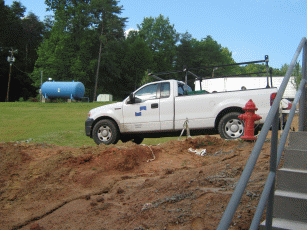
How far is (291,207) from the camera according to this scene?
2996mm

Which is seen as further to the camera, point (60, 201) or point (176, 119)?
point (176, 119)

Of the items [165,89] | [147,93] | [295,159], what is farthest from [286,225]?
[147,93]

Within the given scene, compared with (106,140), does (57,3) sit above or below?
above

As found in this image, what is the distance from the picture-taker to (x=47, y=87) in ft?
115

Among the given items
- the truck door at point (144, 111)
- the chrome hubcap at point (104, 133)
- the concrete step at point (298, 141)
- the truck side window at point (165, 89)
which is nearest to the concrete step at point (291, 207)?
the concrete step at point (298, 141)

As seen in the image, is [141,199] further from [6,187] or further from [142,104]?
[142,104]

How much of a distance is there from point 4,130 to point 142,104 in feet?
24.2

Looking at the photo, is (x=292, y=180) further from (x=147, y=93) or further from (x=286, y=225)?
(x=147, y=93)

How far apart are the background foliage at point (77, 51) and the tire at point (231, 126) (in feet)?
123

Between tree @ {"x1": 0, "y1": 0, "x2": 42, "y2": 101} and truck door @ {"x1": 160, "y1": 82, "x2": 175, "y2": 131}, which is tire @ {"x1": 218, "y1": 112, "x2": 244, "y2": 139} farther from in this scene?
tree @ {"x1": 0, "y1": 0, "x2": 42, "y2": 101}

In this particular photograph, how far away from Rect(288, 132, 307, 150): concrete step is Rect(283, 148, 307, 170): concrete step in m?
0.41

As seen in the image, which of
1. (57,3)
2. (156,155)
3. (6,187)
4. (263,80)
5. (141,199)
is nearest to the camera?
(141,199)

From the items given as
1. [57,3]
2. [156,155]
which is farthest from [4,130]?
[57,3]

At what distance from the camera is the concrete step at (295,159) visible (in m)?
3.44
